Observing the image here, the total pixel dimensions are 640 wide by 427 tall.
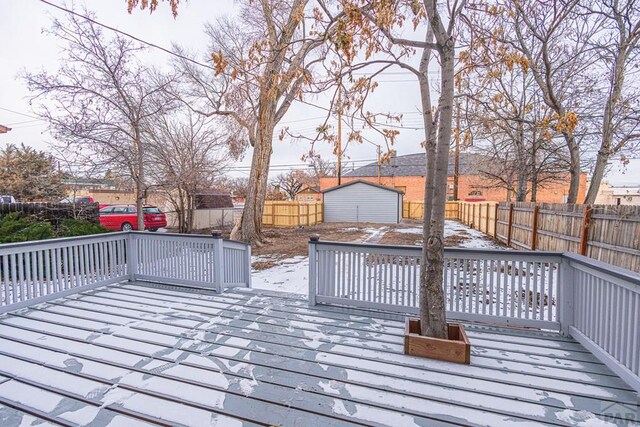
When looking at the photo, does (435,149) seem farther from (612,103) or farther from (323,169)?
(323,169)

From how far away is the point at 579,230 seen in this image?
18.6ft

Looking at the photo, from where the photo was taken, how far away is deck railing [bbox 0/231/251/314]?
370cm

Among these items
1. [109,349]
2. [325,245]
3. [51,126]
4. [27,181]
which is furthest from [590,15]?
[27,181]

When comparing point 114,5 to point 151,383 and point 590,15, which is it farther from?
point 590,15

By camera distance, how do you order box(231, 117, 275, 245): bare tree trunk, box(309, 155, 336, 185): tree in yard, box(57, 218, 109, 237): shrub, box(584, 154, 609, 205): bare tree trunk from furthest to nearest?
box(309, 155, 336, 185): tree in yard, box(231, 117, 275, 245): bare tree trunk, box(584, 154, 609, 205): bare tree trunk, box(57, 218, 109, 237): shrub

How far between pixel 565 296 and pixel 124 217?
13.9 meters

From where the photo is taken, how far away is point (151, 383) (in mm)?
2145

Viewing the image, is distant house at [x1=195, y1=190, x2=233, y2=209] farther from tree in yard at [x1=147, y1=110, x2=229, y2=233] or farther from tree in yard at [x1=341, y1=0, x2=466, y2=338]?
tree in yard at [x1=341, y1=0, x2=466, y2=338]

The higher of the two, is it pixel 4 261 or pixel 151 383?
pixel 4 261

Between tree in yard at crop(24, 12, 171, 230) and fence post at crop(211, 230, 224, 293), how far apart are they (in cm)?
481

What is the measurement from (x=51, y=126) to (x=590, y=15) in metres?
12.0

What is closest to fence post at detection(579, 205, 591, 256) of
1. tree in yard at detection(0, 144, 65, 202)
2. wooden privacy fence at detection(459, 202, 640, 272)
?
wooden privacy fence at detection(459, 202, 640, 272)

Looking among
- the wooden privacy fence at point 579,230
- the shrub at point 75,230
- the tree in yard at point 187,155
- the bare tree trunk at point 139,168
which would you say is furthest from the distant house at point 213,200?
the wooden privacy fence at point 579,230

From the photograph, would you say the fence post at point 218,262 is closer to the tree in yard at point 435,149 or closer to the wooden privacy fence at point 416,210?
the tree in yard at point 435,149
